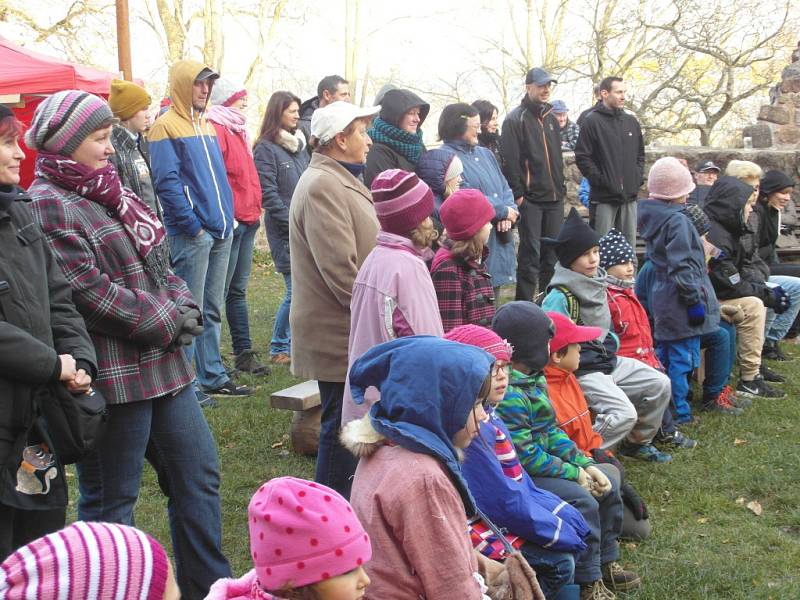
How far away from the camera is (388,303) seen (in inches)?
147

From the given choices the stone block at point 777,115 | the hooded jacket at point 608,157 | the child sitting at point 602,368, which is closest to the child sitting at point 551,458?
the child sitting at point 602,368

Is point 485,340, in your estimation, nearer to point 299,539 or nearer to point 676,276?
point 299,539

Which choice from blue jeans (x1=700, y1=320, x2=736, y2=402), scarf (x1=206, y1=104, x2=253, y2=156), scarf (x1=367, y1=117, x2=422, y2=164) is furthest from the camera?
scarf (x1=206, y1=104, x2=253, y2=156)

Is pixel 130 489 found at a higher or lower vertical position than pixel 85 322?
lower

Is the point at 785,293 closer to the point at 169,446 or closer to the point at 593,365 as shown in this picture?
the point at 593,365

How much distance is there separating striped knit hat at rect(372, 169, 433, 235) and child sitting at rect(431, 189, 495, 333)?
2.91ft

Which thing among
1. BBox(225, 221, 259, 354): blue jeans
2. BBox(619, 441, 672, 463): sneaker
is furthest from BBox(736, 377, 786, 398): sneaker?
BBox(225, 221, 259, 354): blue jeans

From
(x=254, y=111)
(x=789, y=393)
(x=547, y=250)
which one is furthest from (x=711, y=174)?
(x=254, y=111)

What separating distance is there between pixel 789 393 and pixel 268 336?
453cm

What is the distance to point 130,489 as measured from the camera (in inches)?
125

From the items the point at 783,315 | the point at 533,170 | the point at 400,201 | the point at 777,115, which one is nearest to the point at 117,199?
the point at 400,201

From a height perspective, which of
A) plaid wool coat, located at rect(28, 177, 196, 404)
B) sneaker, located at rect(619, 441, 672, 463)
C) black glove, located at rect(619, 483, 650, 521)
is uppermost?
plaid wool coat, located at rect(28, 177, 196, 404)

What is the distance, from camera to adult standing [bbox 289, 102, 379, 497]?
13.1ft

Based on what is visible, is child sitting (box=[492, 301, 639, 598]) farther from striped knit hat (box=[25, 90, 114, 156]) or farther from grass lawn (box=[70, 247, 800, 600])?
striped knit hat (box=[25, 90, 114, 156])
